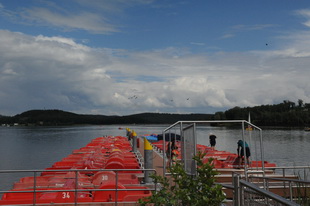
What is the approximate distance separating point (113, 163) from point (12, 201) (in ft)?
23.9

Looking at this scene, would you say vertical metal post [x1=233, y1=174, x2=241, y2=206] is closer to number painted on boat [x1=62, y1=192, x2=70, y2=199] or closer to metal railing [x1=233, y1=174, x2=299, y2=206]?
metal railing [x1=233, y1=174, x2=299, y2=206]

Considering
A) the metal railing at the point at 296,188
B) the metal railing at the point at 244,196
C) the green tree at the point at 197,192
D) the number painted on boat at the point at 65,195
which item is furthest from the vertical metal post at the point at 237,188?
the number painted on boat at the point at 65,195

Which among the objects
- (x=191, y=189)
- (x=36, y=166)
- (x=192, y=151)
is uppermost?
(x=192, y=151)

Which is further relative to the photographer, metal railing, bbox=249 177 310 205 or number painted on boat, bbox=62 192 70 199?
number painted on boat, bbox=62 192 70 199

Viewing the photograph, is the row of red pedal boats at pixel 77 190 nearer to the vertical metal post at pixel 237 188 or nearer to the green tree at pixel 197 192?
the green tree at pixel 197 192

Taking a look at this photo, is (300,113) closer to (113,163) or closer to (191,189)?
(113,163)

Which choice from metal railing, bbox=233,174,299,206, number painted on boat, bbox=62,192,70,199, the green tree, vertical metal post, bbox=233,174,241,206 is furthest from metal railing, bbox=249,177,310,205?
number painted on boat, bbox=62,192,70,199

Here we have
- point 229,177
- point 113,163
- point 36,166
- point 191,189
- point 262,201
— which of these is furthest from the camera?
point 36,166

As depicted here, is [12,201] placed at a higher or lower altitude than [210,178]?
lower

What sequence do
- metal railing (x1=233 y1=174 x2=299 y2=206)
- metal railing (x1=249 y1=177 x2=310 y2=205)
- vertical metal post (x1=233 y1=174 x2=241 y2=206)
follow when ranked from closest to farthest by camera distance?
metal railing (x1=233 y1=174 x2=299 y2=206) → vertical metal post (x1=233 y1=174 x2=241 y2=206) → metal railing (x1=249 y1=177 x2=310 y2=205)

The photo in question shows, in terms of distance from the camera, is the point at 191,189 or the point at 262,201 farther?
the point at 191,189

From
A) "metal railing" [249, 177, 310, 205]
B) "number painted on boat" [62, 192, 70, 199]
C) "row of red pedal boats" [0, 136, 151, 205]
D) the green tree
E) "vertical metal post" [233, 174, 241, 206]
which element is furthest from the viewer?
"number painted on boat" [62, 192, 70, 199]

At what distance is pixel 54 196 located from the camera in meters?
11.7

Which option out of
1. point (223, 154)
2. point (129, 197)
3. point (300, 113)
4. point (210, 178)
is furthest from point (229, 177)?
point (300, 113)
